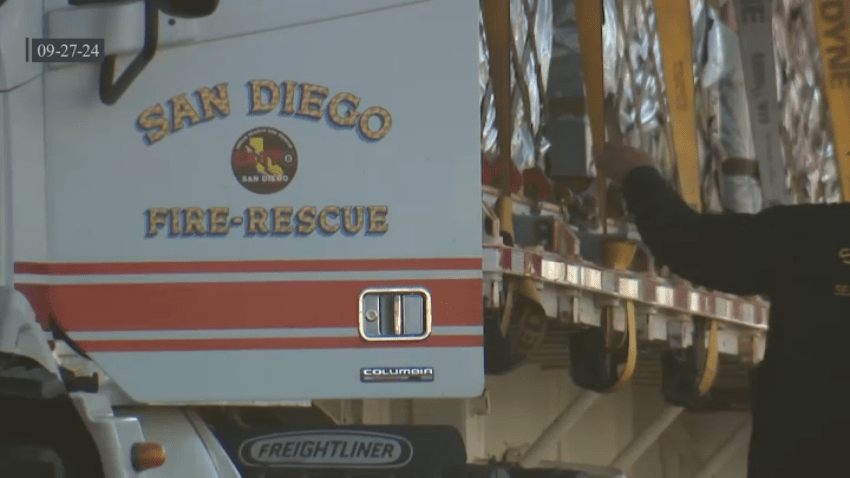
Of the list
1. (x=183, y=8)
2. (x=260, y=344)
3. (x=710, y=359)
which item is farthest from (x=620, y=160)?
(x=710, y=359)

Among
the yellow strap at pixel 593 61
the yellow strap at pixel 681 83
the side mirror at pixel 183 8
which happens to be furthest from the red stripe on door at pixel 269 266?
the yellow strap at pixel 681 83

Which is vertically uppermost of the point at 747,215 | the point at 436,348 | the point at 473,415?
the point at 747,215

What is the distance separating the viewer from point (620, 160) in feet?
14.9

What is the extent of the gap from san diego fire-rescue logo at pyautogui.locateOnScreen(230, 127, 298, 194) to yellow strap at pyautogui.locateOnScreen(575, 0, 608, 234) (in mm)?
1629

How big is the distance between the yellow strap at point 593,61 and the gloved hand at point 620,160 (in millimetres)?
723

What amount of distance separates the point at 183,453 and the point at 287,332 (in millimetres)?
416

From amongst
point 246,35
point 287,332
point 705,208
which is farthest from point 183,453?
point 705,208

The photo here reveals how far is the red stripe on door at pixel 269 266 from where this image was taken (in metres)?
3.91

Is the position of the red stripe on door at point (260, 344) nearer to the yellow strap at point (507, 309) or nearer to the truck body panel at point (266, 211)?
the truck body panel at point (266, 211)

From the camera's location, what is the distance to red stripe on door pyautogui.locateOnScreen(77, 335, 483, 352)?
388cm

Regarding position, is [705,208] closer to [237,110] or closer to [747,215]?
[747,215]

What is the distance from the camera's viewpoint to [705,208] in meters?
7.00

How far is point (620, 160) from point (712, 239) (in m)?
0.42
